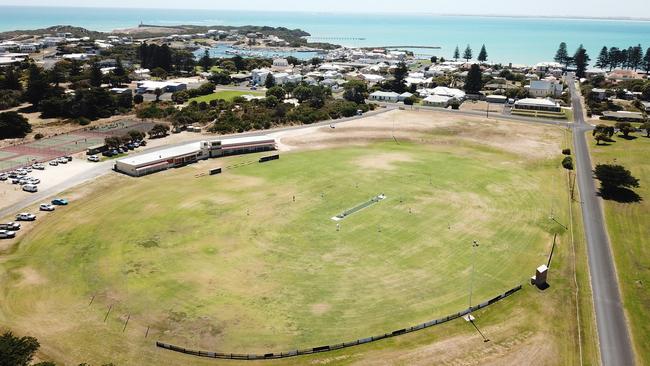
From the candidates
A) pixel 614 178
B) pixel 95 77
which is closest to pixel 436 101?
pixel 614 178

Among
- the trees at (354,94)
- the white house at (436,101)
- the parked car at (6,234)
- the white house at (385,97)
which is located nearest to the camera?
the parked car at (6,234)

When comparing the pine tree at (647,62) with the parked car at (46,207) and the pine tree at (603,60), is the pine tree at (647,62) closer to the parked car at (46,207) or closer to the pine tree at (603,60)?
the pine tree at (603,60)

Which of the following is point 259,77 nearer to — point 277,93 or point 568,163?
point 277,93

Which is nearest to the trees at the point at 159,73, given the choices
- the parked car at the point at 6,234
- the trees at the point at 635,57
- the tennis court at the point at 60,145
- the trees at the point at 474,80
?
the tennis court at the point at 60,145

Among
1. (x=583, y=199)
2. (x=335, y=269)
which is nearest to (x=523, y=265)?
(x=335, y=269)

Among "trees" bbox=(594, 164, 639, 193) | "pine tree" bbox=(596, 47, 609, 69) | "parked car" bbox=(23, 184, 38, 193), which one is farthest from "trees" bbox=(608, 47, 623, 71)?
"parked car" bbox=(23, 184, 38, 193)

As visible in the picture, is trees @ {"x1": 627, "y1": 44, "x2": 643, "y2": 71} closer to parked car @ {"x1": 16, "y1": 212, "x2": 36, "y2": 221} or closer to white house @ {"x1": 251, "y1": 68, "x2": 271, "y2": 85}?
white house @ {"x1": 251, "y1": 68, "x2": 271, "y2": 85}
